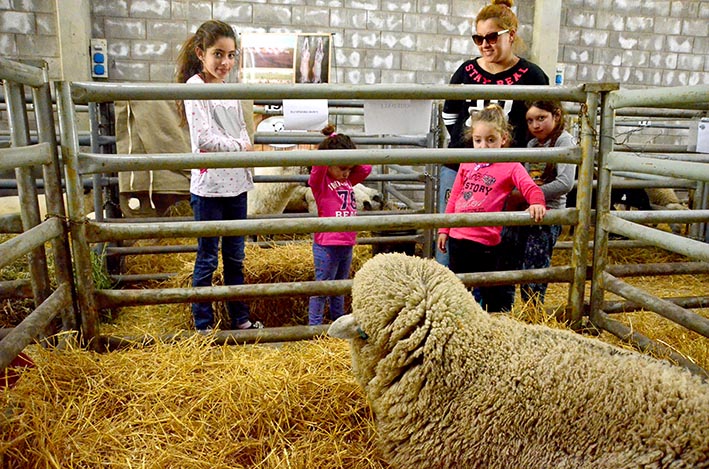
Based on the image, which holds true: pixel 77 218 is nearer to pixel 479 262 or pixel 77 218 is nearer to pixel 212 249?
pixel 212 249

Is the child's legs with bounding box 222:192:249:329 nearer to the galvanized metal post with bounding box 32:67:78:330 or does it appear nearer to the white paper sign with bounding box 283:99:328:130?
the white paper sign with bounding box 283:99:328:130

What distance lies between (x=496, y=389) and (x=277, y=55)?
678 centimetres

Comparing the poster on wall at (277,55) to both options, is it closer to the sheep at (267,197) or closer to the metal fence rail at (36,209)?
the sheep at (267,197)

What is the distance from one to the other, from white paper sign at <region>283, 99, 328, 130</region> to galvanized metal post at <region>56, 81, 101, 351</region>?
3.65ft

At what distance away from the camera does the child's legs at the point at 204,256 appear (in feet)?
9.40

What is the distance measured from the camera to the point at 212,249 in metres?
2.97

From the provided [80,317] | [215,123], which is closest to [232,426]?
[80,317]

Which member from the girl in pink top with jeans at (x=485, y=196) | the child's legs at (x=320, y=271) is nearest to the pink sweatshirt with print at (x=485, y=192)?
the girl in pink top with jeans at (x=485, y=196)

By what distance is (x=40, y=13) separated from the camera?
271 inches

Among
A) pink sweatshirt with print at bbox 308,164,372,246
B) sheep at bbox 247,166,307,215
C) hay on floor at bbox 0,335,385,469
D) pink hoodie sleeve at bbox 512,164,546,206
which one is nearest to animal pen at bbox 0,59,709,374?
pink hoodie sleeve at bbox 512,164,546,206

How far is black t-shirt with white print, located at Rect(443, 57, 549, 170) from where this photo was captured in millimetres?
2971

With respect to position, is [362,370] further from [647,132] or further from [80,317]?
[647,132]

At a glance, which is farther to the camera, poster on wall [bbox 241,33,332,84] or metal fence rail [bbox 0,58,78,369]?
poster on wall [bbox 241,33,332,84]

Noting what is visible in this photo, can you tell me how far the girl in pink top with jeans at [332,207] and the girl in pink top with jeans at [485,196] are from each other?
0.57m
